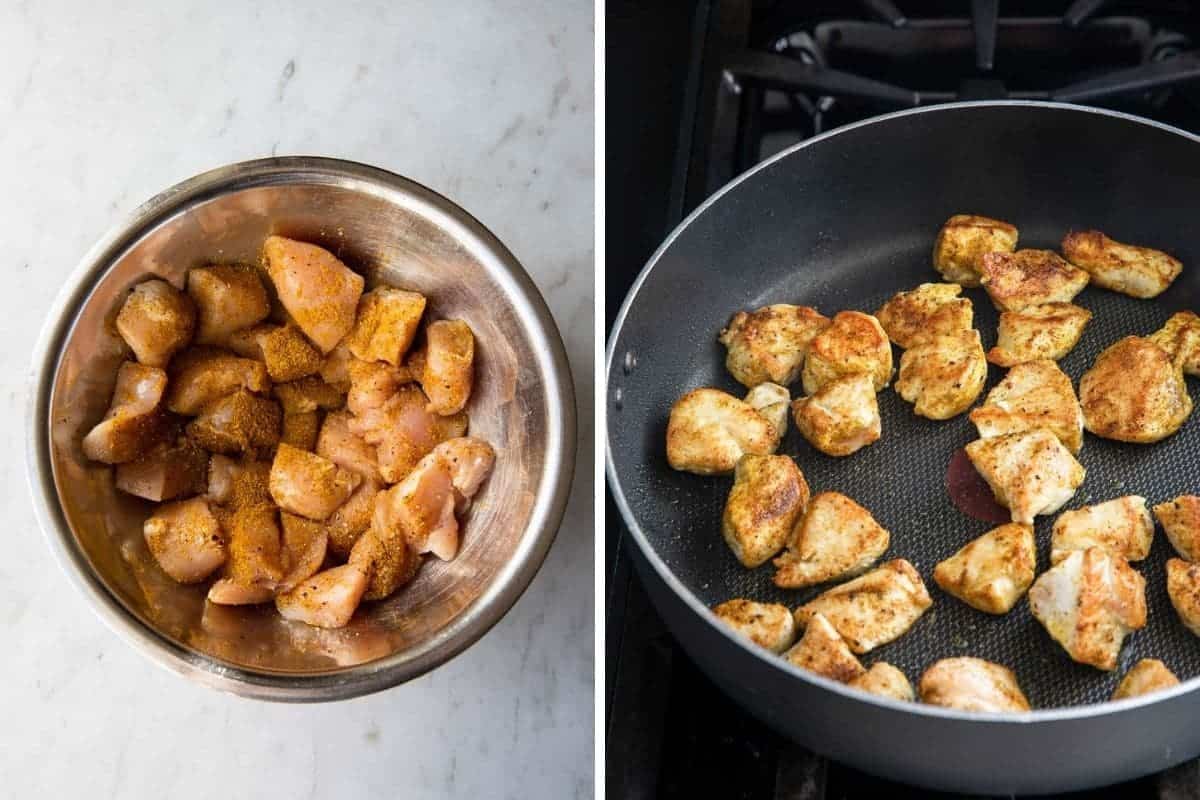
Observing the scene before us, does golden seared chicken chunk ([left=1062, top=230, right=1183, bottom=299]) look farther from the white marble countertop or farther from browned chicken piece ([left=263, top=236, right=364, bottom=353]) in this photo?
browned chicken piece ([left=263, top=236, right=364, bottom=353])

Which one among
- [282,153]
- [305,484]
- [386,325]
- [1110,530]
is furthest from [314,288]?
[1110,530]

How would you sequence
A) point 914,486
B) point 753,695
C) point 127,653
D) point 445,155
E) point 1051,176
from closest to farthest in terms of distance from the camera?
point 753,695 → point 914,486 → point 1051,176 → point 127,653 → point 445,155

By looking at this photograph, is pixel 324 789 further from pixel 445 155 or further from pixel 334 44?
pixel 334 44

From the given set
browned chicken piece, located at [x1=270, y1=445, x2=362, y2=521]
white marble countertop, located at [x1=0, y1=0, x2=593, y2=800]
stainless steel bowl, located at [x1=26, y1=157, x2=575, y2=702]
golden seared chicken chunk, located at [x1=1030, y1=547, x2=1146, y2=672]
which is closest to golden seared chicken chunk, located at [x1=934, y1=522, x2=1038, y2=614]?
golden seared chicken chunk, located at [x1=1030, y1=547, x2=1146, y2=672]

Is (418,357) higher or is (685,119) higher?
(685,119)

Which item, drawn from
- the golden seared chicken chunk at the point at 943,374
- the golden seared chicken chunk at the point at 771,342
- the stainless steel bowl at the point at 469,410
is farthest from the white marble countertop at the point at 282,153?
the golden seared chicken chunk at the point at 943,374

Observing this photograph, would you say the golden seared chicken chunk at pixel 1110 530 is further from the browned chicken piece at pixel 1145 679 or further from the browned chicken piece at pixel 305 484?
the browned chicken piece at pixel 305 484

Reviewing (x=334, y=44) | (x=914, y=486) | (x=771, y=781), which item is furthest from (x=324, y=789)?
(x=334, y=44)

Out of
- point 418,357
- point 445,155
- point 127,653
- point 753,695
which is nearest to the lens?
point 753,695

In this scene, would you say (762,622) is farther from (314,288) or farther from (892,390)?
(314,288)
